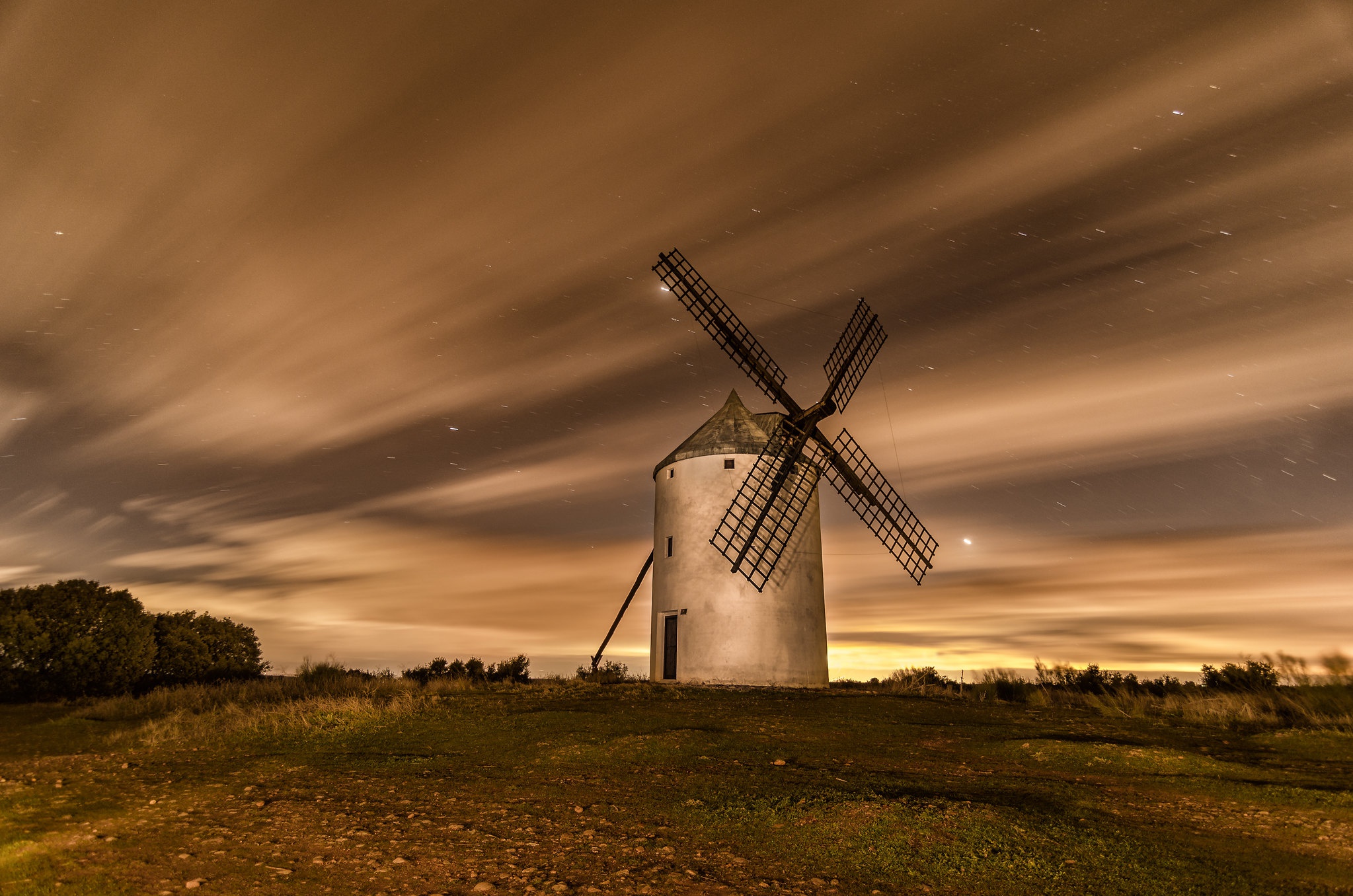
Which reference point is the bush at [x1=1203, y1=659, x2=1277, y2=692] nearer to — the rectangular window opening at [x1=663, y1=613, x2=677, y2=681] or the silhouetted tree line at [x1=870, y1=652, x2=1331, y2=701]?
the silhouetted tree line at [x1=870, y1=652, x2=1331, y2=701]

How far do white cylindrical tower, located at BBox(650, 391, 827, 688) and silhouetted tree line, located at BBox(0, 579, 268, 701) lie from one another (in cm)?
1701

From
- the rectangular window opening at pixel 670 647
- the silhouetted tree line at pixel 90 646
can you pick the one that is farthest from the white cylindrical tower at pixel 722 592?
the silhouetted tree line at pixel 90 646

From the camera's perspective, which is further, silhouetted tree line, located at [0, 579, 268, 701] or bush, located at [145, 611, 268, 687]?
bush, located at [145, 611, 268, 687]

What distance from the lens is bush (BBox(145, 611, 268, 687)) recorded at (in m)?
29.2

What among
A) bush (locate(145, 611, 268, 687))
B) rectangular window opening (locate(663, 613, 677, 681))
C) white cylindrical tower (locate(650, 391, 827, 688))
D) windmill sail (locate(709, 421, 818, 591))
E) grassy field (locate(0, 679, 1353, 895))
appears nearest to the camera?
grassy field (locate(0, 679, 1353, 895))

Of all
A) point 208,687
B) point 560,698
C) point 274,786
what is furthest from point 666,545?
point 274,786

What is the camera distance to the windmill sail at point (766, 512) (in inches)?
947

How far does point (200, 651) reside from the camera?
30.5 m

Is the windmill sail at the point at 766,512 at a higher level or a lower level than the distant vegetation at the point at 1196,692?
Result: higher

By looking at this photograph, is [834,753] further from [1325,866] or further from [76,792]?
[76,792]

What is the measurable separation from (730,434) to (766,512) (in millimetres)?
3327

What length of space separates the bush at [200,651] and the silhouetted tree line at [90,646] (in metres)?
0.04

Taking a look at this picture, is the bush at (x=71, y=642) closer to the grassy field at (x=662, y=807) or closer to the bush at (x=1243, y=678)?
the grassy field at (x=662, y=807)

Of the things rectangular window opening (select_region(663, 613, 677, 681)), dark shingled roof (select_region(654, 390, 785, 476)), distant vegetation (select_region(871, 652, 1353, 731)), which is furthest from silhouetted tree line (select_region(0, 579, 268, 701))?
distant vegetation (select_region(871, 652, 1353, 731))
